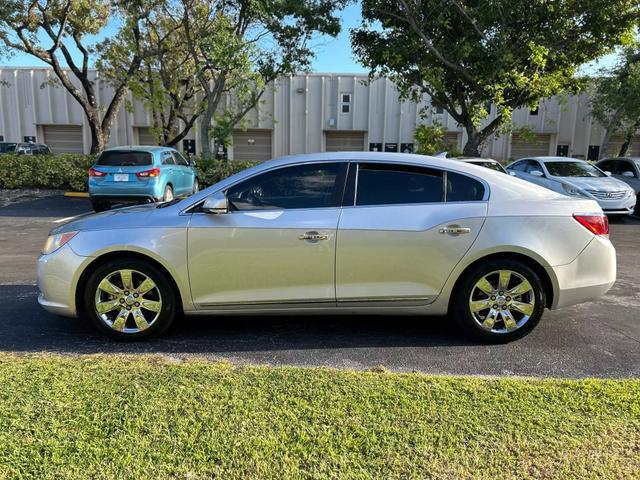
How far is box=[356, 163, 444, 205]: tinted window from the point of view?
4.24m

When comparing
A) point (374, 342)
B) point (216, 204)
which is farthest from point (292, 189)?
point (374, 342)

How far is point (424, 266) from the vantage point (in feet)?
13.6

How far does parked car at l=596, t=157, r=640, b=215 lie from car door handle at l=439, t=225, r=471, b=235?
11.6 m

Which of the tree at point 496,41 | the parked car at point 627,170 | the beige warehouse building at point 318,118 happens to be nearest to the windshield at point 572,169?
the parked car at point 627,170

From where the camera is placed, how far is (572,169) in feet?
41.8

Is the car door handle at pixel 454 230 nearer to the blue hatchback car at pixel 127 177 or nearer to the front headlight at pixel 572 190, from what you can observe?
the blue hatchback car at pixel 127 177

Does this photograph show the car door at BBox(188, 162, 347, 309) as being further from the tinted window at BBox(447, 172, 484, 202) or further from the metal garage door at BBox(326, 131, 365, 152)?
the metal garage door at BBox(326, 131, 365, 152)

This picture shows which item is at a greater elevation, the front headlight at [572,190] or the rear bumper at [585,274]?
the front headlight at [572,190]

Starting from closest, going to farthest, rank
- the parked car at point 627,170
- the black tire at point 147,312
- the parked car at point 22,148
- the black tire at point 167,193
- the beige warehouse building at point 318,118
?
the black tire at point 147,312
the black tire at point 167,193
the parked car at point 627,170
the parked car at point 22,148
the beige warehouse building at point 318,118

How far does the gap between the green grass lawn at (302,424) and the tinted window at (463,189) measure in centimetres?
155

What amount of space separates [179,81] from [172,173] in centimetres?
991

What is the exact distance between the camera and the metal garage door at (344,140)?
29.5 metres

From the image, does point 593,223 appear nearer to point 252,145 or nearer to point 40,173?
point 40,173

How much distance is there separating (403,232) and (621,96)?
22721mm
